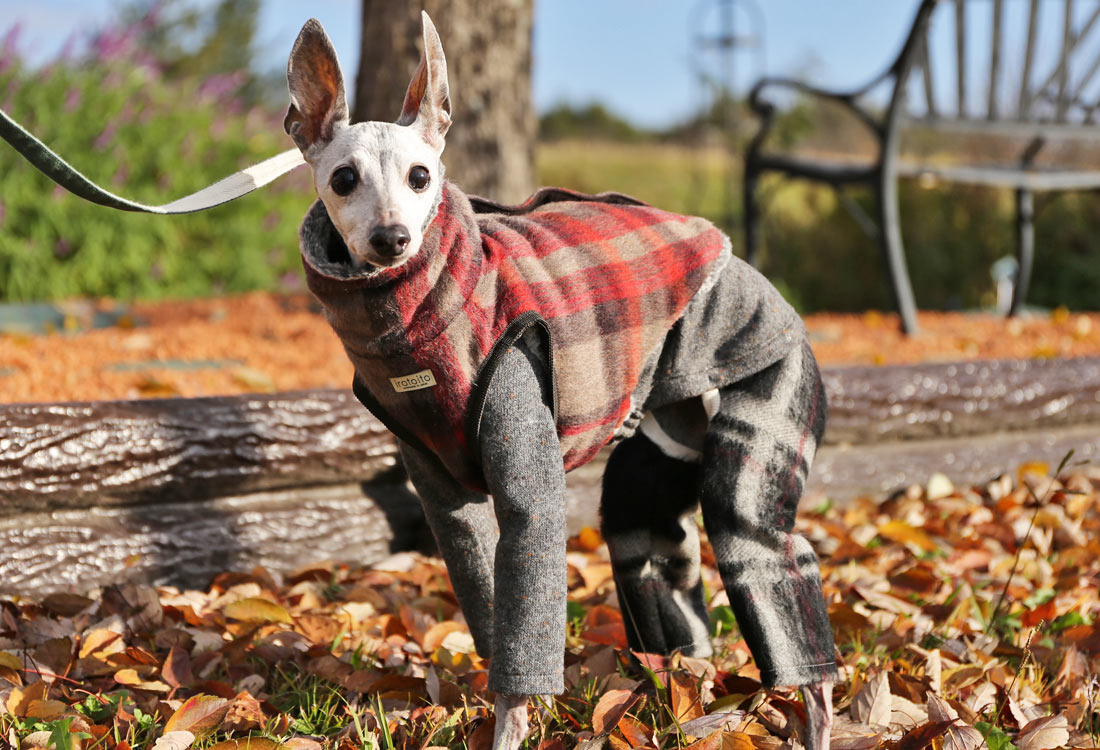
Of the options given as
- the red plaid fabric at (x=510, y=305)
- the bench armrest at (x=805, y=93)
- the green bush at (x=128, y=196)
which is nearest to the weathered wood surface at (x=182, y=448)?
the red plaid fabric at (x=510, y=305)

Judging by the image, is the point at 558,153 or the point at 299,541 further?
the point at 558,153

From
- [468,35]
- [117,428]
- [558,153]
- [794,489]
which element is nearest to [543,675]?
[794,489]

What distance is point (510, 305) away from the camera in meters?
1.54

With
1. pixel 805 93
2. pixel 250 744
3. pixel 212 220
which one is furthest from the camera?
pixel 212 220

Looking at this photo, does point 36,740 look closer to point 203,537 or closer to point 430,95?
point 203,537

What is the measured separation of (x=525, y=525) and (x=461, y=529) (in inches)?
11.8

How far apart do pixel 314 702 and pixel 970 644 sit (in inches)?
58.0

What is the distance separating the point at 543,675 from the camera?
157 centimetres

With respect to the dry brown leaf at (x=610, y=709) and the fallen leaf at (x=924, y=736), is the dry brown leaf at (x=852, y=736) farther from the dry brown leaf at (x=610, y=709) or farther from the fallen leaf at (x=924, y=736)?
the dry brown leaf at (x=610, y=709)

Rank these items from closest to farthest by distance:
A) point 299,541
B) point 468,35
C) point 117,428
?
1. point 117,428
2. point 299,541
3. point 468,35

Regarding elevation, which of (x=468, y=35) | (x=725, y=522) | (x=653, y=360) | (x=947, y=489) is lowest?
(x=947, y=489)

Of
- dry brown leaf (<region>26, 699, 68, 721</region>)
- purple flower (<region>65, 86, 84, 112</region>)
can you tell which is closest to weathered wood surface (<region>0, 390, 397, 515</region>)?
dry brown leaf (<region>26, 699, 68, 721</region>)

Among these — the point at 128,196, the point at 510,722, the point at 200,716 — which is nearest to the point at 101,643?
the point at 200,716

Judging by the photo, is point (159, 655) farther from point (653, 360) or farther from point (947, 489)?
point (947, 489)
